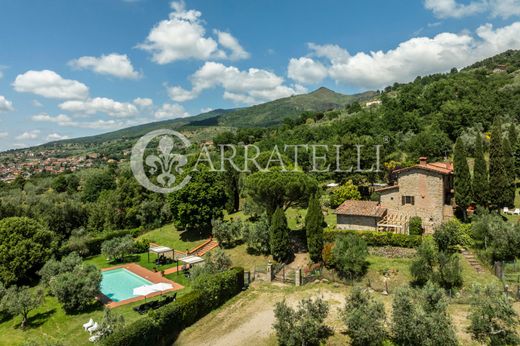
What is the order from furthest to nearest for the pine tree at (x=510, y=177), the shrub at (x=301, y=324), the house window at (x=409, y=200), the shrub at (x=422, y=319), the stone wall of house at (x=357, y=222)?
the house window at (x=409, y=200), the pine tree at (x=510, y=177), the stone wall of house at (x=357, y=222), the shrub at (x=301, y=324), the shrub at (x=422, y=319)

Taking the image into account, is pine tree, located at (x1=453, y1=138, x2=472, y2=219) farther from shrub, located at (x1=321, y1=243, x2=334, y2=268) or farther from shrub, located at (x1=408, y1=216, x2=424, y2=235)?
shrub, located at (x1=321, y1=243, x2=334, y2=268)

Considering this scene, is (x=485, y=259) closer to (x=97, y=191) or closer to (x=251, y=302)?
(x=251, y=302)

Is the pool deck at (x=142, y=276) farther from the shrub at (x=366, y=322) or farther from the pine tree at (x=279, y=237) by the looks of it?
the shrub at (x=366, y=322)

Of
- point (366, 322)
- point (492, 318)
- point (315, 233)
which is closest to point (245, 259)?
point (315, 233)

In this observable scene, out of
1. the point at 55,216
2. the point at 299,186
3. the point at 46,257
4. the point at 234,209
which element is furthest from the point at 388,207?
the point at 55,216

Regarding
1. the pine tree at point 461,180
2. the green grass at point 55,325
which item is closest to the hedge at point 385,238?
the pine tree at point 461,180

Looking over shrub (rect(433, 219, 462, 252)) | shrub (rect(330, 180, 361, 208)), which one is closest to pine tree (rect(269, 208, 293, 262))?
shrub (rect(433, 219, 462, 252))

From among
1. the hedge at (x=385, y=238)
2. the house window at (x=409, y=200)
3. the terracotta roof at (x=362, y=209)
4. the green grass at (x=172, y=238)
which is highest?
the house window at (x=409, y=200)
